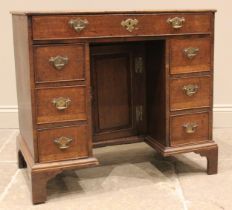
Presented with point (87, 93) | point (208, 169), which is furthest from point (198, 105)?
point (87, 93)

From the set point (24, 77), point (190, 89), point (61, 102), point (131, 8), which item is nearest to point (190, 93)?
point (190, 89)

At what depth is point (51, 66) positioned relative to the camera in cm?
185

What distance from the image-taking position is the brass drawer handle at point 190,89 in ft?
6.86

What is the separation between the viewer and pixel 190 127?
214 centimetres

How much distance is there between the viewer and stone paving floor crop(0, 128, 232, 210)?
1.92 metres

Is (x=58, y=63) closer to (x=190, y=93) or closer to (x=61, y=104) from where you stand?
(x=61, y=104)

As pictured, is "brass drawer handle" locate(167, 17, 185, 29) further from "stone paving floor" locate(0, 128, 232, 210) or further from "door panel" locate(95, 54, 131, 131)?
"stone paving floor" locate(0, 128, 232, 210)

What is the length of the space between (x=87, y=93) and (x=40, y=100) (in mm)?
201

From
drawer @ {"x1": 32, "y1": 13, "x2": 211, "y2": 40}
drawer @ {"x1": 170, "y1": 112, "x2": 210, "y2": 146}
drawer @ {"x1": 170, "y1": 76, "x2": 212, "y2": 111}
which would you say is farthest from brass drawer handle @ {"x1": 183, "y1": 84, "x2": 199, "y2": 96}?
drawer @ {"x1": 32, "y1": 13, "x2": 211, "y2": 40}

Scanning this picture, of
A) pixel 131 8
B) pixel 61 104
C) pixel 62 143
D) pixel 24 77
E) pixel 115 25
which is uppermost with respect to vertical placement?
pixel 131 8

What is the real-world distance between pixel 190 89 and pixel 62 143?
64cm

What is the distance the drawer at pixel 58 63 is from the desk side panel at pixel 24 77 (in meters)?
0.04

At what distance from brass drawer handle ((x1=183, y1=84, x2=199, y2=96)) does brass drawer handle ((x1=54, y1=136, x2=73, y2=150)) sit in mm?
579

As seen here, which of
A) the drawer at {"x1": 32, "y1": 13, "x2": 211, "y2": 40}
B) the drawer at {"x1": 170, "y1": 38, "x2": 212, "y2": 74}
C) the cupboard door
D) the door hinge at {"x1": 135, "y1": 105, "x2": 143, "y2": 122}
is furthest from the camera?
the door hinge at {"x1": 135, "y1": 105, "x2": 143, "y2": 122}
